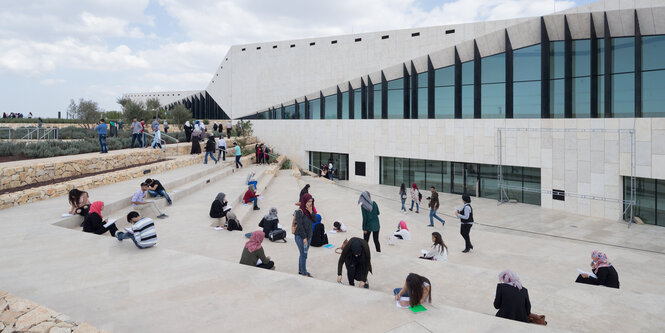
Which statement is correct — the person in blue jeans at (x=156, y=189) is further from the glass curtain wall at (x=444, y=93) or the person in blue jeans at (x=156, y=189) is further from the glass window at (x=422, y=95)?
the glass window at (x=422, y=95)

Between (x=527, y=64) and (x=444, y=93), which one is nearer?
(x=527, y=64)

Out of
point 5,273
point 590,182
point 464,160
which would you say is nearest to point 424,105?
point 464,160

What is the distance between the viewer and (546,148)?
62.6 feet

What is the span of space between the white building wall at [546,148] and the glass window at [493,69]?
7.60ft

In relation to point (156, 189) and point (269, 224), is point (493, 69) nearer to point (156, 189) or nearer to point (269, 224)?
point (269, 224)

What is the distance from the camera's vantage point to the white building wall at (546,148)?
16.4 meters

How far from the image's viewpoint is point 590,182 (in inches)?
695

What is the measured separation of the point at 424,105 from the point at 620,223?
12.1m

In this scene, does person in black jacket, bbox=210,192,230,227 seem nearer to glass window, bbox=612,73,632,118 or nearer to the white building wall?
the white building wall

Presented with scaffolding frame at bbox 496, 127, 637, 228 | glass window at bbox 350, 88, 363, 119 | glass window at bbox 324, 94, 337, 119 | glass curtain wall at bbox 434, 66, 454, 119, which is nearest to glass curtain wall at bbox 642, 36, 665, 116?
scaffolding frame at bbox 496, 127, 637, 228

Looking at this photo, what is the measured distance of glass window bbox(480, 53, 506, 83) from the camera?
827 inches

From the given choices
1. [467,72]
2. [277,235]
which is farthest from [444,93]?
[277,235]

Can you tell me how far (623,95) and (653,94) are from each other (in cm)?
105

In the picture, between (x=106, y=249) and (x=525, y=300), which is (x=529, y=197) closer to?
(x=525, y=300)
